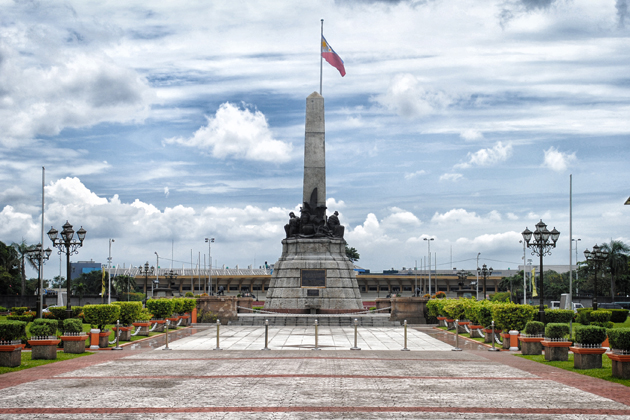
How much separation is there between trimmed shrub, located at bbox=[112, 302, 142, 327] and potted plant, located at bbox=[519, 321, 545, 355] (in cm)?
1347

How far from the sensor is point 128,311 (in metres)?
23.3

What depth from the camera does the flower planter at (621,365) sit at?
13.6 meters

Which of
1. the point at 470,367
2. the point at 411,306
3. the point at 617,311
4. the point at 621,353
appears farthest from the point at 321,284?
the point at 621,353

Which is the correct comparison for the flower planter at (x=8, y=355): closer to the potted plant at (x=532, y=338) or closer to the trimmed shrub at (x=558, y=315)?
the potted plant at (x=532, y=338)

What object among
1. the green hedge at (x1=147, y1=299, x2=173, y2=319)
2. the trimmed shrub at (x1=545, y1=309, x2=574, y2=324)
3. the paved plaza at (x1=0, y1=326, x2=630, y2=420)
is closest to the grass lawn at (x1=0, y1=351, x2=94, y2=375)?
the paved plaza at (x1=0, y1=326, x2=630, y2=420)

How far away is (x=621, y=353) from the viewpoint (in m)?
13.7

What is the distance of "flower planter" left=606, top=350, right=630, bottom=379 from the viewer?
1360 centimetres

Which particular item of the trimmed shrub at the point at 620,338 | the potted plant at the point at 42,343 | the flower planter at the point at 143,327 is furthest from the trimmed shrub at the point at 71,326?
the trimmed shrub at the point at 620,338

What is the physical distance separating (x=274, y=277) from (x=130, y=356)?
61.9 feet

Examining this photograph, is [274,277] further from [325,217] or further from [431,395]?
[431,395]

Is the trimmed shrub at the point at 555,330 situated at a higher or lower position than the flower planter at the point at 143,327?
higher

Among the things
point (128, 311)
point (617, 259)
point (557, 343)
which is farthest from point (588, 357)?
point (617, 259)

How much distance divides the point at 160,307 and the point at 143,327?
1.31 meters

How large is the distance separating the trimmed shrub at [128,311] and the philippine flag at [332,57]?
862 inches
